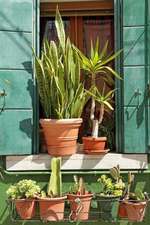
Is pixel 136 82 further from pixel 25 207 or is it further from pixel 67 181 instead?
pixel 25 207

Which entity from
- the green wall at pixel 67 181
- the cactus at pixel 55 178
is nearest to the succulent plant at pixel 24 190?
the cactus at pixel 55 178

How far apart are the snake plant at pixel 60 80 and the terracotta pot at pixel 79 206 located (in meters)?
0.65

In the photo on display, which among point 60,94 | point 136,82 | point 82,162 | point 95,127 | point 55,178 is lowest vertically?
point 55,178

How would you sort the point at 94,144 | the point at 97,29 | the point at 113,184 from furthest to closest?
the point at 97,29 < the point at 94,144 < the point at 113,184

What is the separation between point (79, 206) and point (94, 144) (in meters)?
0.53

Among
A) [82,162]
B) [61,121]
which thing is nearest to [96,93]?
[61,121]

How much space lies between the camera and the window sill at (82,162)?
3914 millimetres

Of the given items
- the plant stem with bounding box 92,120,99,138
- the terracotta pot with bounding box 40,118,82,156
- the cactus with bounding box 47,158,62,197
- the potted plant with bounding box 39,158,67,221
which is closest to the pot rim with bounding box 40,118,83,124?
the terracotta pot with bounding box 40,118,82,156

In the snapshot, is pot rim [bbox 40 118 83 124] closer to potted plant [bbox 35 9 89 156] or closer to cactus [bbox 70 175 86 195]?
potted plant [bbox 35 9 89 156]

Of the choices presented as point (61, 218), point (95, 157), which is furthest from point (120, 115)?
point (61, 218)

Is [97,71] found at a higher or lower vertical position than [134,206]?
higher

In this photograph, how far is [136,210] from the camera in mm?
3629

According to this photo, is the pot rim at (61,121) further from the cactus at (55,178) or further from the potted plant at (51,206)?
the potted plant at (51,206)

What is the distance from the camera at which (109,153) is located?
3973 millimetres
